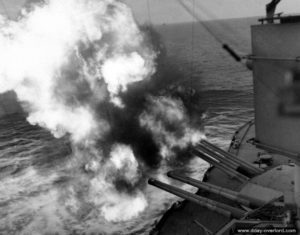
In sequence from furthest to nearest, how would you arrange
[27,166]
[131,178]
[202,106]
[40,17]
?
[202,106] → [27,166] → [131,178] → [40,17]

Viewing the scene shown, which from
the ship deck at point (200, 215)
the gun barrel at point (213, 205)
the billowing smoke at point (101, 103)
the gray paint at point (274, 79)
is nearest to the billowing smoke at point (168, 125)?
the billowing smoke at point (101, 103)

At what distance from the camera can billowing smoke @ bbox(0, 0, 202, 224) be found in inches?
1417

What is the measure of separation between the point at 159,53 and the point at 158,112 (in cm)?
2840

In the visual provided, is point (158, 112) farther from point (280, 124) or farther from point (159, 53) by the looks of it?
point (280, 124)

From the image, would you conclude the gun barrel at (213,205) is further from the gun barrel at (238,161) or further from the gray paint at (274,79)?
the gray paint at (274,79)

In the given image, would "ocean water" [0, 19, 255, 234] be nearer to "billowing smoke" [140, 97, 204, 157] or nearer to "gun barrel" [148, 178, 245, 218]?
"billowing smoke" [140, 97, 204, 157]

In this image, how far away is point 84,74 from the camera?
195 ft

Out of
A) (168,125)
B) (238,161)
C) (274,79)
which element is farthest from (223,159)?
(168,125)

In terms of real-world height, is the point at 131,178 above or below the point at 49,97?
below

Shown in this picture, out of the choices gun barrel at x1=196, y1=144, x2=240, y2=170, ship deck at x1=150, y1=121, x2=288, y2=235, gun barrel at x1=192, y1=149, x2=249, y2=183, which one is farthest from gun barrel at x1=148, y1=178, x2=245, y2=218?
gun barrel at x1=196, y1=144, x2=240, y2=170

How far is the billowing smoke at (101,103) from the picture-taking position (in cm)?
3600

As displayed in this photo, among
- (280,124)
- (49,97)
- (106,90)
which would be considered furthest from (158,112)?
(280,124)

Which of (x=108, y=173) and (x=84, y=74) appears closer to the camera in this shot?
(x=108, y=173)

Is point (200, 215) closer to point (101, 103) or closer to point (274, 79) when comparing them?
point (274, 79)
